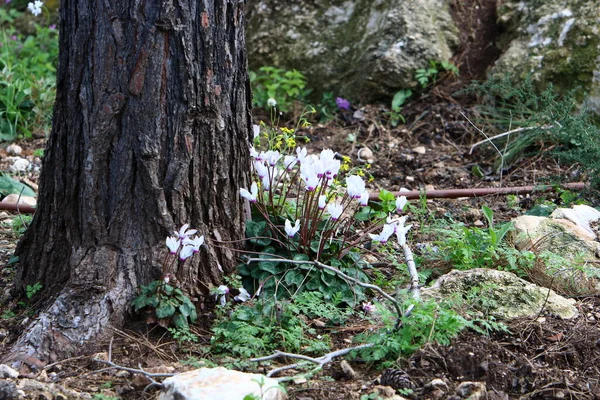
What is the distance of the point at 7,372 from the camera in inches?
107

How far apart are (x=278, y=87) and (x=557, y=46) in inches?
90.8

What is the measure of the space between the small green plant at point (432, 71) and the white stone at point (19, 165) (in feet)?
10.5

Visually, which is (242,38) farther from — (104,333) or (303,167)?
(104,333)

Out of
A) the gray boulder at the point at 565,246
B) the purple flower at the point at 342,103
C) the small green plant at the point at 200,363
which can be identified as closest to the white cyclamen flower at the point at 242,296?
the small green plant at the point at 200,363

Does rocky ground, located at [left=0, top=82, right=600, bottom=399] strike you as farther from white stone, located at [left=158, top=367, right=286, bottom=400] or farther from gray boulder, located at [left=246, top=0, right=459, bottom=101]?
gray boulder, located at [left=246, top=0, right=459, bottom=101]

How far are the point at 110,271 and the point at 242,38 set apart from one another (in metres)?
1.12

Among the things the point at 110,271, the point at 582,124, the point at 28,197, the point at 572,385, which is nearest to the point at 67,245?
the point at 110,271

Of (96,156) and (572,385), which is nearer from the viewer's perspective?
(572,385)

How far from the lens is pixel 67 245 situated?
10.6 ft

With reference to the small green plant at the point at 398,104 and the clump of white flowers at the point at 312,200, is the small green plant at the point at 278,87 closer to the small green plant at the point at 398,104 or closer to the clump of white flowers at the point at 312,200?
the small green plant at the point at 398,104

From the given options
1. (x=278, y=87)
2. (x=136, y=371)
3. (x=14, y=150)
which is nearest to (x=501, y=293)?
(x=136, y=371)

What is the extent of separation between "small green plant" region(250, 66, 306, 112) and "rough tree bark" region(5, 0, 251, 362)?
10.4ft

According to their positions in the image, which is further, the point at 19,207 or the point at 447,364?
the point at 19,207

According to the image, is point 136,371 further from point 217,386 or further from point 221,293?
point 221,293
